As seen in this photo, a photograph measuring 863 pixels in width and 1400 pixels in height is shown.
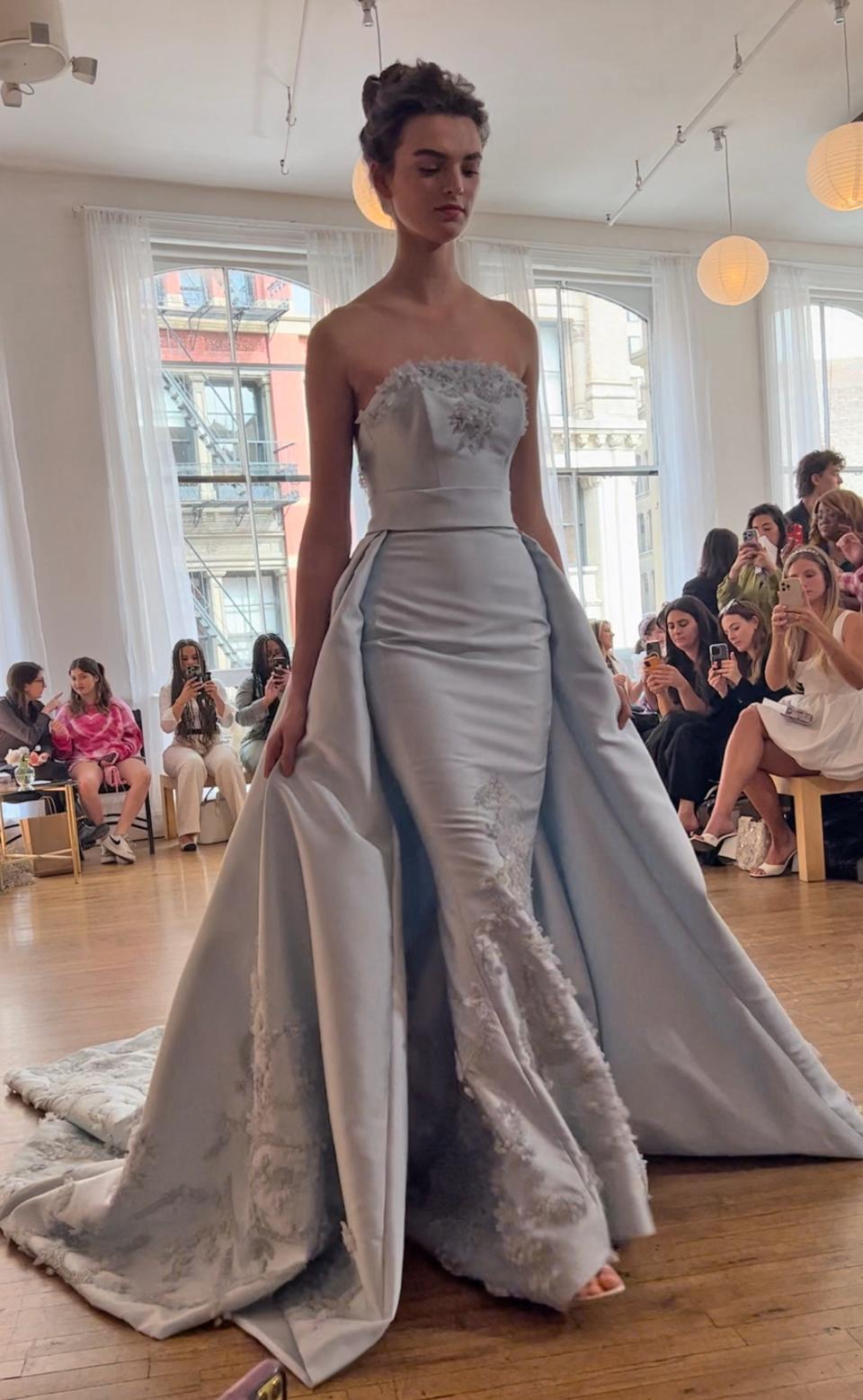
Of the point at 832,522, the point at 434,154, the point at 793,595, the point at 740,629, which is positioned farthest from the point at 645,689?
the point at 434,154

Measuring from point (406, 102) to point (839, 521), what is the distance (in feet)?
10.6

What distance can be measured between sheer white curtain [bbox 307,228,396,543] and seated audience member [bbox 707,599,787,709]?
10.3 ft

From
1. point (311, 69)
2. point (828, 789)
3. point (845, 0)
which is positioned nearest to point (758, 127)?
point (845, 0)

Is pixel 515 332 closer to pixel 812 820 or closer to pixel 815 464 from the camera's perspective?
pixel 812 820

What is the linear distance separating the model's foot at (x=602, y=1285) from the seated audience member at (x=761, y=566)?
3.41m

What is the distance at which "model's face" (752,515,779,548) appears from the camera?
5277 millimetres

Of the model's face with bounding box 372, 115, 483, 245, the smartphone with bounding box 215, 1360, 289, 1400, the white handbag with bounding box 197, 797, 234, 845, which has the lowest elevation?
the white handbag with bounding box 197, 797, 234, 845

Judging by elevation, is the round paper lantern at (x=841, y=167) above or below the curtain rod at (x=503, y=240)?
below

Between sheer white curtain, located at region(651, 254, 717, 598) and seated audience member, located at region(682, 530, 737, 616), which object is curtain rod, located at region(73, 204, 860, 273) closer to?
sheer white curtain, located at region(651, 254, 717, 598)

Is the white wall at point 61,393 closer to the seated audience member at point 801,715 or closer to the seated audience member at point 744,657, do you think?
the seated audience member at point 744,657

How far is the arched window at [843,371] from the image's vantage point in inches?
348

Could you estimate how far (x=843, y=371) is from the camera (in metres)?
8.97

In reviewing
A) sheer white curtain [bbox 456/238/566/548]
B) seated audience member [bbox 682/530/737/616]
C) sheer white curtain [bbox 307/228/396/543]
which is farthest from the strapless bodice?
sheer white curtain [bbox 456/238/566/548]

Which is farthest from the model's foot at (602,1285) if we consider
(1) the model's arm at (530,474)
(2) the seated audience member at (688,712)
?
(2) the seated audience member at (688,712)
